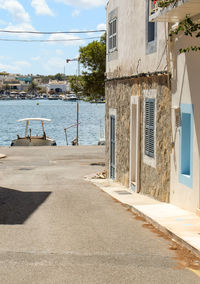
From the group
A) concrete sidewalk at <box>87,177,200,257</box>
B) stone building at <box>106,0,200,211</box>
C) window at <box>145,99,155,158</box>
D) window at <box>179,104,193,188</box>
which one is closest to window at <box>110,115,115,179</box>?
stone building at <box>106,0,200,211</box>

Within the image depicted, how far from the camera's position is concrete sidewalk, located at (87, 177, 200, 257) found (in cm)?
994

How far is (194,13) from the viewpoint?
11977 millimetres

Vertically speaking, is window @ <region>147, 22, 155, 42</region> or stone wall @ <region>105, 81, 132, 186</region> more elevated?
window @ <region>147, 22, 155, 42</region>

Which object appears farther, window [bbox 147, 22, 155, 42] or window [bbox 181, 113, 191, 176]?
window [bbox 147, 22, 155, 42]

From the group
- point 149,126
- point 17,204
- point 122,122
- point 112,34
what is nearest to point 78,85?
point 112,34

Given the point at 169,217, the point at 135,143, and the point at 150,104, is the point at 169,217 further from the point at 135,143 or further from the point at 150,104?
the point at 135,143

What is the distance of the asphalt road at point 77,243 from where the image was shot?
25.7 feet

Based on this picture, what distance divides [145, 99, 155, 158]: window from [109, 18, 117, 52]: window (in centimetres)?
606

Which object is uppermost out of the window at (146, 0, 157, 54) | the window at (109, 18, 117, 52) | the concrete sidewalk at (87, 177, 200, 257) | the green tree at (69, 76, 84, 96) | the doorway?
the window at (109, 18, 117, 52)

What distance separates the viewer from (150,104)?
1647cm

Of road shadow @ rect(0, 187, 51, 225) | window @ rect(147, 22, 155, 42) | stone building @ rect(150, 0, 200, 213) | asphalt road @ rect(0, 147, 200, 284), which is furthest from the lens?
window @ rect(147, 22, 155, 42)

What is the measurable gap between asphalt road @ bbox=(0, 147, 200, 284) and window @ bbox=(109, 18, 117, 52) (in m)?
6.85

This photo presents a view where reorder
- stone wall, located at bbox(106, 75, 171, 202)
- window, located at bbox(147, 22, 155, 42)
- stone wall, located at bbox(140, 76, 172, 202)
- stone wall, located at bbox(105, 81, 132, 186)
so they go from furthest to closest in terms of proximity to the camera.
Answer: stone wall, located at bbox(105, 81, 132, 186), window, located at bbox(147, 22, 155, 42), stone wall, located at bbox(106, 75, 171, 202), stone wall, located at bbox(140, 76, 172, 202)

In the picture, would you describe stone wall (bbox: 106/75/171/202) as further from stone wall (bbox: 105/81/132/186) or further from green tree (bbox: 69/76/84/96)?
green tree (bbox: 69/76/84/96)
